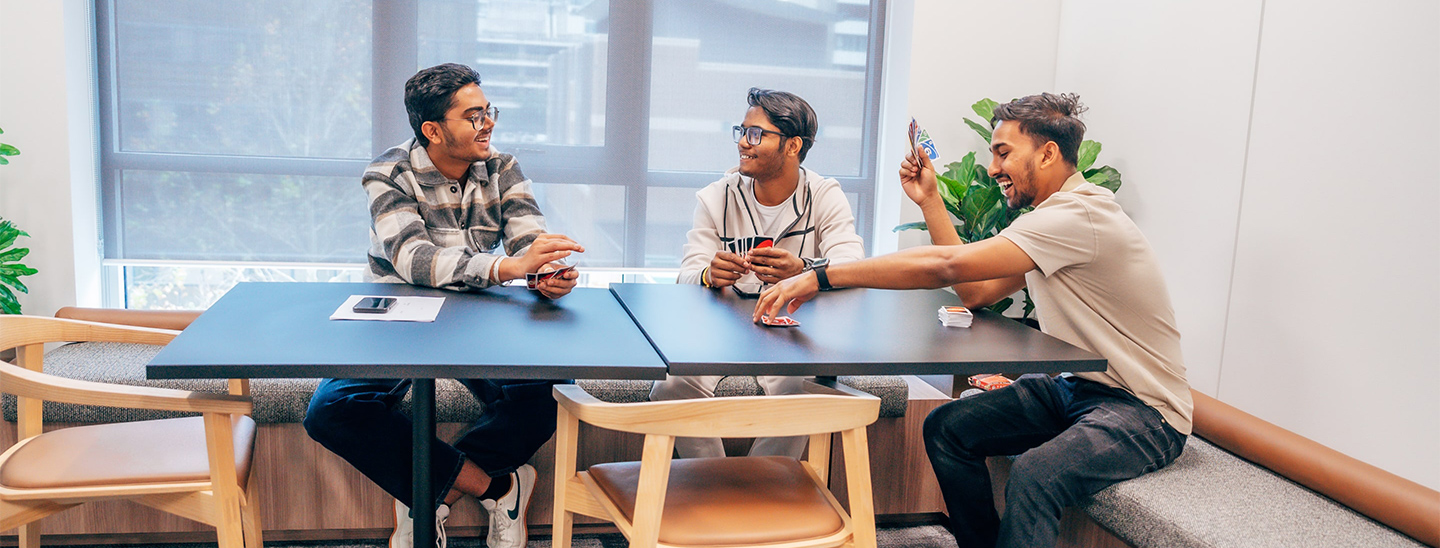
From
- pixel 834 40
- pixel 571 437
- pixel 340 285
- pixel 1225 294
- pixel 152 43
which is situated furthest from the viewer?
pixel 834 40

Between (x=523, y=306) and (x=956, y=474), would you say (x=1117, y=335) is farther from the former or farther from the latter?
(x=523, y=306)

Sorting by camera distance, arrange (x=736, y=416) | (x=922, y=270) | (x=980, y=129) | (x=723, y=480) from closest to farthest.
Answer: (x=736, y=416)
(x=723, y=480)
(x=922, y=270)
(x=980, y=129)

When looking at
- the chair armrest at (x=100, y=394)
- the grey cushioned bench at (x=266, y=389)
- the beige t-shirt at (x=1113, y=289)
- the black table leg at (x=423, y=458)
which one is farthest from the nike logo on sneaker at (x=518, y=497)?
the beige t-shirt at (x=1113, y=289)

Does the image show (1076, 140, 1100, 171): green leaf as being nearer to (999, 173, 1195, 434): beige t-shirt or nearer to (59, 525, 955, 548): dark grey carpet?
(999, 173, 1195, 434): beige t-shirt

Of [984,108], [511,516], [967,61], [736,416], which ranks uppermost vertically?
[967,61]

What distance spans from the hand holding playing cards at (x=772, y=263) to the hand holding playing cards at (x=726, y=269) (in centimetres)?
3

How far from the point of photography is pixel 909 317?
2.15 meters

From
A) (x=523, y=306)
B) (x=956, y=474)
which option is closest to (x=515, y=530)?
(x=523, y=306)

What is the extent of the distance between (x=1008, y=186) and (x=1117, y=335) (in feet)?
1.49

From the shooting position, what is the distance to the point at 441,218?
2.40m

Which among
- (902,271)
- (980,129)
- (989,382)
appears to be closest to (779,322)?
(902,271)

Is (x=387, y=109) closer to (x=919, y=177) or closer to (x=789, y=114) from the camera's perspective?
(x=789, y=114)

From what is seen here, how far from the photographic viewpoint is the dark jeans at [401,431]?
6.77 feet

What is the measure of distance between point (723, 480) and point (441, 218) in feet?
3.80
